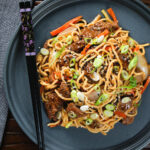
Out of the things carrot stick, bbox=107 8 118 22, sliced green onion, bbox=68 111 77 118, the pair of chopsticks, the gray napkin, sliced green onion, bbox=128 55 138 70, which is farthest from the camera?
the gray napkin

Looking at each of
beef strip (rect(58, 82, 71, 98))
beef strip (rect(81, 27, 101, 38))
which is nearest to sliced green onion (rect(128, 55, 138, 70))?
beef strip (rect(81, 27, 101, 38))

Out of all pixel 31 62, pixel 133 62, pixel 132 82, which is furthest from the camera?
pixel 132 82

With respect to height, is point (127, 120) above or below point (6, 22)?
below

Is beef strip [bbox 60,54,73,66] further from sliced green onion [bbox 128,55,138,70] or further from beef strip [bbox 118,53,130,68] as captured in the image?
sliced green onion [bbox 128,55,138,70]

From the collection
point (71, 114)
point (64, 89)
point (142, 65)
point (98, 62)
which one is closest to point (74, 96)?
point (64, 89)

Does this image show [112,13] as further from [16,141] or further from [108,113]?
[16,141]

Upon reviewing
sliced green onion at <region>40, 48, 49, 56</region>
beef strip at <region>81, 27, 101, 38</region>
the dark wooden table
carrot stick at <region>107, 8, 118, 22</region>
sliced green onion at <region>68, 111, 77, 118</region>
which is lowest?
the dark wooden table

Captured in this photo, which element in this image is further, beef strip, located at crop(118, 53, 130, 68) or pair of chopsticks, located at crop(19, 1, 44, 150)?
beef strip, located at crop(118, 53, 130, 68)

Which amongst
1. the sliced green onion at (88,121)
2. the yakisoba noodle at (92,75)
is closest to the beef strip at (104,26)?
the yakisoba noodle at (92,75)

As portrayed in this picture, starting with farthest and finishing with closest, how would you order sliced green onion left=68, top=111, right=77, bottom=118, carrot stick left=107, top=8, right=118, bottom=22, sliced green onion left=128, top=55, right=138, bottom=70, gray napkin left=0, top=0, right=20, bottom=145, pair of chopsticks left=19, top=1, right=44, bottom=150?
1. gray napkin left=0, top=0, right=20, bottom=145
2. carrot stick left=107, top=8, right=118, bottom=22
3. sliced green onion left=68, top=111, right=77, bottom=118
4. sliced green onion left=128, top=55, right=138, bottom=70
5. pair of chopsticks left=19, top=1, right=44, bottom=150
